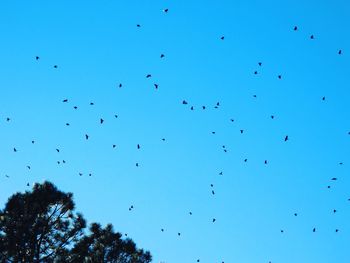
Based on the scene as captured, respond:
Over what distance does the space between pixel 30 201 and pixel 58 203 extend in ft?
4.35

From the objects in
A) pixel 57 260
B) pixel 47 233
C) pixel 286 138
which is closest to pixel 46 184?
pixel 47 233

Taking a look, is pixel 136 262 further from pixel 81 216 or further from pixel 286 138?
pixel 286 138

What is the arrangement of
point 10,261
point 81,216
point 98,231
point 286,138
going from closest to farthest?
point 286,138 < point 10,261 < point 81,216 < point 98,231

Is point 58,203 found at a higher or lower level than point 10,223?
higher

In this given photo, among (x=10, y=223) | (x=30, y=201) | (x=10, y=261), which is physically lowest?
(x=10, y=261)

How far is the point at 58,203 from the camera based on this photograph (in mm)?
19875

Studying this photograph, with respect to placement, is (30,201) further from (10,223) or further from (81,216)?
(81,216)

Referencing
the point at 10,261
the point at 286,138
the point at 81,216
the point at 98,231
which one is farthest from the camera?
the point at 98,231

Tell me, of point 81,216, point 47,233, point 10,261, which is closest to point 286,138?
point 81,216

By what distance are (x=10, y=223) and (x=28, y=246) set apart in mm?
1394

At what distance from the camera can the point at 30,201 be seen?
63.8 feet

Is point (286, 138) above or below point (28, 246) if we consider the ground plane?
above

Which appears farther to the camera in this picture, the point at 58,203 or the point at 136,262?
the point at 136,262

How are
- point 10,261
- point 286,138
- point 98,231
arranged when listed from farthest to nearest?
1. point 98,231
2. point 10,261
3. point 286,138
